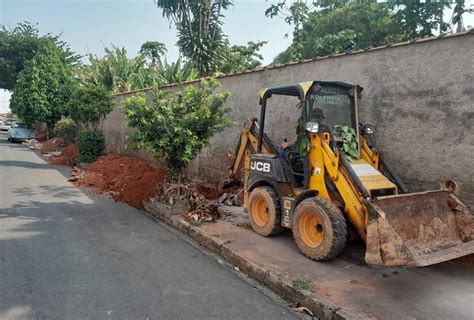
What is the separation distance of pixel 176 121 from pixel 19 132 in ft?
87.8

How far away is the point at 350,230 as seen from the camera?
5.16 m

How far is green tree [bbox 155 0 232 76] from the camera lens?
22625 mm

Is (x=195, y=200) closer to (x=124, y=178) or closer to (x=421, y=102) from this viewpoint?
(x=124, y=178)

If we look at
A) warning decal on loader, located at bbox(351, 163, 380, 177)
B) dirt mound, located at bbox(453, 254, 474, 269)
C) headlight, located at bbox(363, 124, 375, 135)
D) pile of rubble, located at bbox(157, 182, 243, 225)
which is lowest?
dirt mound, located at bbox(453, 254, 474, 269)

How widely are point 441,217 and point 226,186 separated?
16.6 ft

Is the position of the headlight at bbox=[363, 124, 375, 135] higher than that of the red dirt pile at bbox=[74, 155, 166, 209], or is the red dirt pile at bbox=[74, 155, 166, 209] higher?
A: the headlight at bbox=[363, 124, 375, 135]

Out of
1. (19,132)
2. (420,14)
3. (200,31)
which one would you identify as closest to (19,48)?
(19,132)

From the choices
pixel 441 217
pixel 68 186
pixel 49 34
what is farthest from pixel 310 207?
pixel 49 34

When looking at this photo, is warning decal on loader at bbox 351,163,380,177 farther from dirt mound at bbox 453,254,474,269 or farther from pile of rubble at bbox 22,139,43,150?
pile of rubble at bbox 22,139,43,150

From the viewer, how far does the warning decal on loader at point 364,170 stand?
5016 mm

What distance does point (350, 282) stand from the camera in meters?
4.41

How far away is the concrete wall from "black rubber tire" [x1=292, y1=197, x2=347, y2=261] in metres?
1.81

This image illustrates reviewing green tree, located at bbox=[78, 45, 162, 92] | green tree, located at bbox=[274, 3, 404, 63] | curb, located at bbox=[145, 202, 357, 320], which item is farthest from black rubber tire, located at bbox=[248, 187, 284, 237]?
green tree, located at bbox=[78, 45, 162, 92]

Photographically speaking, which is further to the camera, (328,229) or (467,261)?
(467,261)
